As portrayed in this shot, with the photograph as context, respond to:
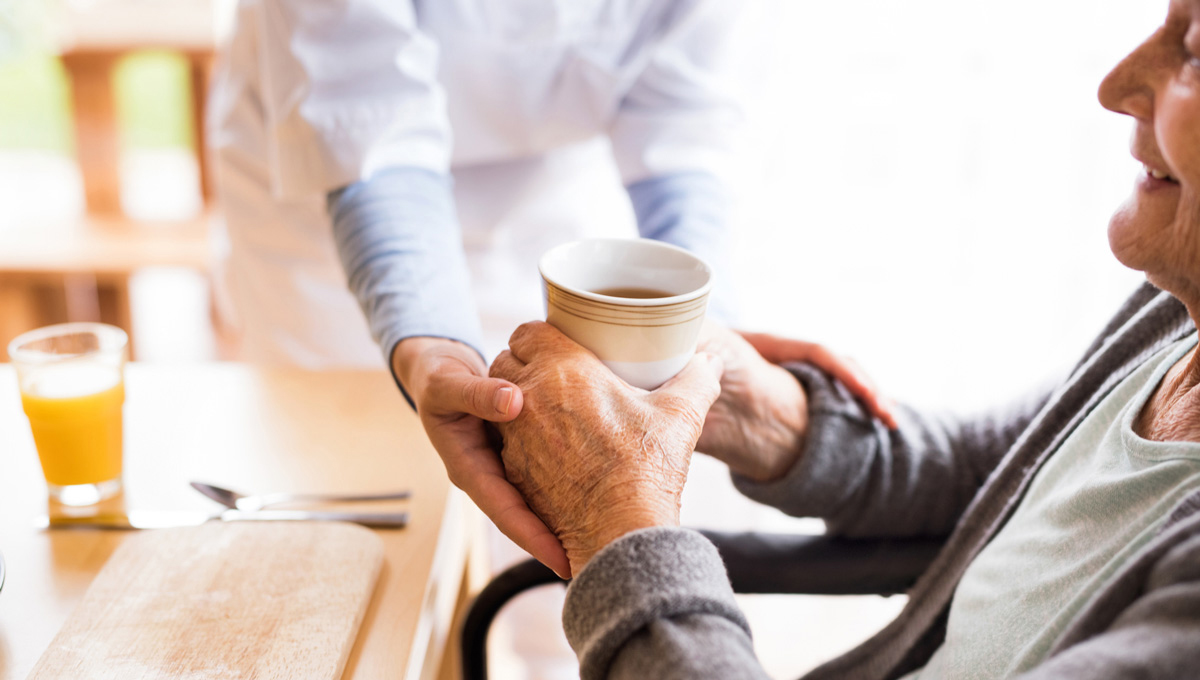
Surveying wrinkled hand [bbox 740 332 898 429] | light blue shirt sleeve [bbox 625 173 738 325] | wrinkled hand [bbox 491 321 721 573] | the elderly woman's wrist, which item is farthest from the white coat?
the elderly woman's wrist

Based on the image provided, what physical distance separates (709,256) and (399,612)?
61 cm

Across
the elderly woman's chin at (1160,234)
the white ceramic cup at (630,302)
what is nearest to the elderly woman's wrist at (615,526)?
the white ceramic cup at (630,302)

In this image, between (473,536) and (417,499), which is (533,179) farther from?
(417,499)

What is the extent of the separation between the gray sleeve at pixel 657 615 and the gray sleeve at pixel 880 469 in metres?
0.36

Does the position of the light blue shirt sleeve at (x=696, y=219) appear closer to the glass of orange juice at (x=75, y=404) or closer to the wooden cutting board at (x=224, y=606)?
the wooden cutting board at (x=224, y=606)

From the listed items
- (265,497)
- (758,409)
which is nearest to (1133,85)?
(758,409)

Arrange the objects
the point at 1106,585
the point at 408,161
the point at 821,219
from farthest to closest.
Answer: the point at 821,219 → the point at 408,161 → the point at 1106,585

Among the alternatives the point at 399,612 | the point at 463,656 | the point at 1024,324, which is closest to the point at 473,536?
the point at 463,656

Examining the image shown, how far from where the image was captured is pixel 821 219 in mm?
2119

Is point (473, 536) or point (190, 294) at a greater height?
point (473, 536)

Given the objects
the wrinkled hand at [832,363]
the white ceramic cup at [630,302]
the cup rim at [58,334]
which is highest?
the white ceramic cup at [630,302]

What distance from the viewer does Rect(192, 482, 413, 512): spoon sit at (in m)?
0.83

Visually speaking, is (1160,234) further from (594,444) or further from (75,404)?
(75,404)

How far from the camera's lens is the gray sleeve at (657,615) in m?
0.54
